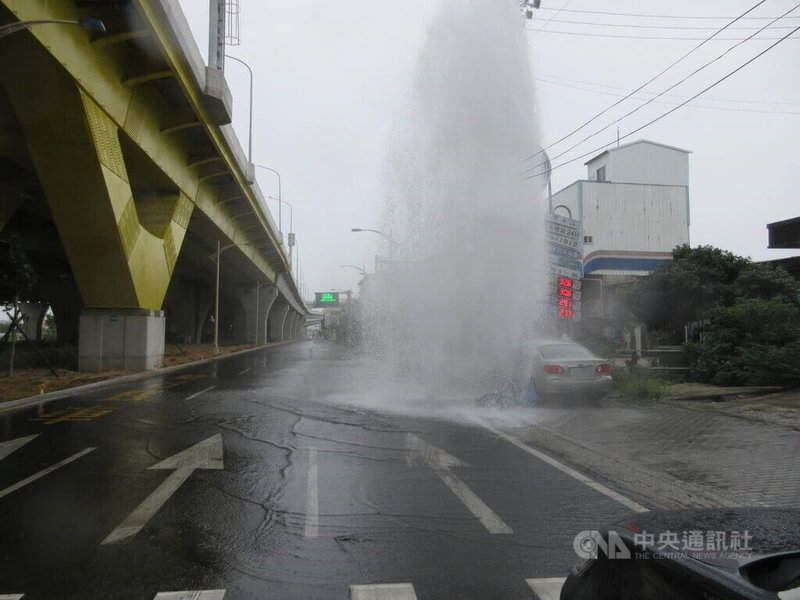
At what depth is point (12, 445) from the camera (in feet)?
30.2

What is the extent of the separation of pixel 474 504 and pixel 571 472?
1.88 metres

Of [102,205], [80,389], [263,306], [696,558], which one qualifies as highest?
[102,205]

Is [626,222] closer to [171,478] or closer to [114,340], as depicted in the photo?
[114,340]

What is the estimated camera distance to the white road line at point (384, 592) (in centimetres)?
399

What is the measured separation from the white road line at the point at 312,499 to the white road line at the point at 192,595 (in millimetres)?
1232

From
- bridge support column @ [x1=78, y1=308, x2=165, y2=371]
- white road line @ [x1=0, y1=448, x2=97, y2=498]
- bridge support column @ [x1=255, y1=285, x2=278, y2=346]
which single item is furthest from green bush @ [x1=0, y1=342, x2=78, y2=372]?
bridge support column @ [x1=255, y1=285, x2=278, y2=346]

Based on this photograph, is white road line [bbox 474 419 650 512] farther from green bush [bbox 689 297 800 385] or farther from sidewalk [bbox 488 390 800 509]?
green bush [bbox 689 297 800 385]

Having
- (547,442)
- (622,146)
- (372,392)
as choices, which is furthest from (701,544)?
(622,146)

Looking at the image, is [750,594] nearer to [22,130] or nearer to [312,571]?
[312,571]

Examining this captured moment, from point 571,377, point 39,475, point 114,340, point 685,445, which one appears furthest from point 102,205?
point 685,445

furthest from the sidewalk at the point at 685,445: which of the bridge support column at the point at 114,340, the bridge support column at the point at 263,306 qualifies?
the bridge support column at the point at 263,306

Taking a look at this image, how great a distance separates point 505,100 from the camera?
651 inches

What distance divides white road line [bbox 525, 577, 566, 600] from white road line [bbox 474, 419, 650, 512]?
1.97m

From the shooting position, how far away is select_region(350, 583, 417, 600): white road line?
3.99 meters
